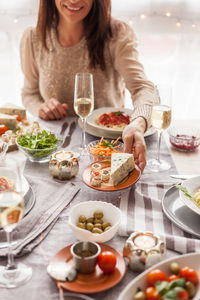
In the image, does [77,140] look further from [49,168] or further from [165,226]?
[165,226]

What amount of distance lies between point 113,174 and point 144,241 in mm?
393

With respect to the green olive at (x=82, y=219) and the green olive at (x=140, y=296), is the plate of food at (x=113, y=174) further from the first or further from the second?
the green olive at (x=140, y=296)

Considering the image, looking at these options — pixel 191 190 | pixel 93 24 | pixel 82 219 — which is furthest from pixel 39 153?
pixel 93 24

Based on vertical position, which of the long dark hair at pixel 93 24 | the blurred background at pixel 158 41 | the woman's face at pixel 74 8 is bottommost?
the blurred background at pixel 158 41

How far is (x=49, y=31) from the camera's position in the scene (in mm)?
2604

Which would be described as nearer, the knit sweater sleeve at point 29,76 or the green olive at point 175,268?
the green olive at point 175,268

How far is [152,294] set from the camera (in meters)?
0.88

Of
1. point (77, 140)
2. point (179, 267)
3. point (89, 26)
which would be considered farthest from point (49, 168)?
point (89, 26)

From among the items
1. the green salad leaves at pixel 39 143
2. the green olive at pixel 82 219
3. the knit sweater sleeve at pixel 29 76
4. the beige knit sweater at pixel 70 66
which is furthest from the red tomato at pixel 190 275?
the knit sweater sleeve at pixel 29 76

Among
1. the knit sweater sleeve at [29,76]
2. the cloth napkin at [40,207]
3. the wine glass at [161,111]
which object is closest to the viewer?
the cloth napkin at [40,207]

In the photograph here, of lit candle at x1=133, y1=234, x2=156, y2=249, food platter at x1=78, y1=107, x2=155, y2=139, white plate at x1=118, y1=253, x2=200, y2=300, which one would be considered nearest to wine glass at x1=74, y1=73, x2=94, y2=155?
food platter at x1=78, y1=107, x2=155, y2=139

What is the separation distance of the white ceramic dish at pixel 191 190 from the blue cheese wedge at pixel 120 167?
24 cm

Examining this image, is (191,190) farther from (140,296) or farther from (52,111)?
(52,111)

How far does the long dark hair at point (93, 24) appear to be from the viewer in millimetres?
2459
